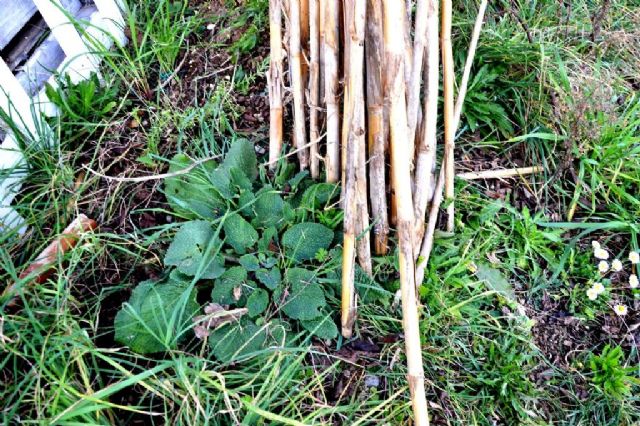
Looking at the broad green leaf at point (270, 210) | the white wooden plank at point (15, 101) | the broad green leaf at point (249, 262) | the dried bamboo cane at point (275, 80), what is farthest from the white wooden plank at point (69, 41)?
the broad green leaf at point (249, 262)

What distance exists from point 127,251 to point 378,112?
835 millimetres

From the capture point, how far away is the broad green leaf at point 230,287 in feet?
5.02

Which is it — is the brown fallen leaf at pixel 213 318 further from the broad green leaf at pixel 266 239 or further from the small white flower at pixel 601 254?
the small white flower at pixel 601 254

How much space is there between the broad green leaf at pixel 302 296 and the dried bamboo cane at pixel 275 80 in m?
0.37

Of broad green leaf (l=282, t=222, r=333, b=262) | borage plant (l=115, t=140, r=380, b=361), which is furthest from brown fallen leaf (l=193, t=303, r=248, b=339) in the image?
broad green leaf (l=282, t=222, r=333, b=262)

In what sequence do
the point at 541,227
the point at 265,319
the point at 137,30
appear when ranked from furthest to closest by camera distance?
the point at 137,30 < the point at 541,227 < the point at 265,319

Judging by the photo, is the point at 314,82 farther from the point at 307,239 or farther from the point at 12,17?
the point at 12,17

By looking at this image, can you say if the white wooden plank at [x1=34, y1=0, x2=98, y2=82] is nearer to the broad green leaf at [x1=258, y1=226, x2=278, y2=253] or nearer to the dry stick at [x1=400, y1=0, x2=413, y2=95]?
the broad green leaf at [x1=258, y1=226, x2=278, y2=253]

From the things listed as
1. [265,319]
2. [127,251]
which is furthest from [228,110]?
[265,319]

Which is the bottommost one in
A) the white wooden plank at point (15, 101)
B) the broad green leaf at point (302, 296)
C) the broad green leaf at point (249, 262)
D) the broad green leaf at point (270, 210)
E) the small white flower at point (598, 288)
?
the small white flower at point (598, 288)

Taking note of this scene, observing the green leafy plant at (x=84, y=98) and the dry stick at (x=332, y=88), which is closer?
the dry stick at (x=332, y=88)

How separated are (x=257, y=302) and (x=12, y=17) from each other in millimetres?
1329

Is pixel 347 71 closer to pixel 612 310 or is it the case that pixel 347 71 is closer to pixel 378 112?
pixel 378 112

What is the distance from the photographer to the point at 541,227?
1.87 m
